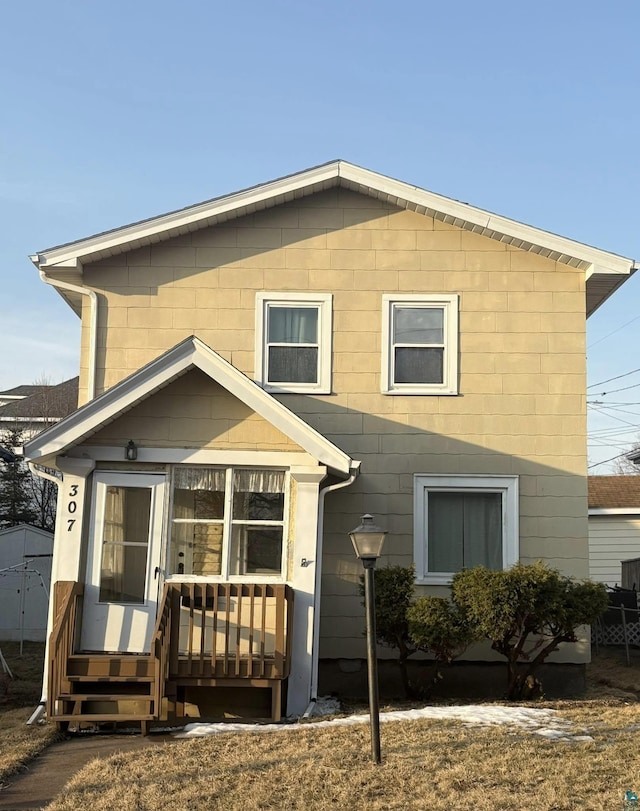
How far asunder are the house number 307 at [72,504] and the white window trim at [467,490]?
4.34 metres

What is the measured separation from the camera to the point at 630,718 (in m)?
9.50

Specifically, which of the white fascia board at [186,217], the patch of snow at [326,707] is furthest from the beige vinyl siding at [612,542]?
the white fascia board at [186,217]

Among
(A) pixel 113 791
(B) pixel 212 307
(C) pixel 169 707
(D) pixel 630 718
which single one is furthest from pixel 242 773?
(B) pixel 212 307

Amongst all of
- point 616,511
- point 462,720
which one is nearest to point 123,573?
point 462,720

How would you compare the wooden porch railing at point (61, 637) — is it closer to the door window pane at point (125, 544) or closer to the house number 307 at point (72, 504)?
the door window pane at point (125, 544)

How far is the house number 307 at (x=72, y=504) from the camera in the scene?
1111 centimetres

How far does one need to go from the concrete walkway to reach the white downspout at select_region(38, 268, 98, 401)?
4.61 m

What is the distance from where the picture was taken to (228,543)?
1132 cm

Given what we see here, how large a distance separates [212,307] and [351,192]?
2.46 m

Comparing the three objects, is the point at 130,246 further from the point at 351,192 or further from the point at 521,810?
the point at 521,810

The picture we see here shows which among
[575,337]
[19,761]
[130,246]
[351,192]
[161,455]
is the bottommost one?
[19,761]

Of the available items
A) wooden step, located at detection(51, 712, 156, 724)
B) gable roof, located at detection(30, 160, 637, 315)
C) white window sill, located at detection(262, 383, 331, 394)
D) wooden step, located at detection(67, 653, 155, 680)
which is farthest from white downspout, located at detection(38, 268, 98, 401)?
wooden step, located at detection(51, 712, 156, 724)

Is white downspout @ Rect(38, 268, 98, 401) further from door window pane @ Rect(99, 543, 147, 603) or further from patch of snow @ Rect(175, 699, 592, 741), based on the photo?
patch of snow @ Rect(175, 699, 592, 741)

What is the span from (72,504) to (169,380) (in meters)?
1.79
